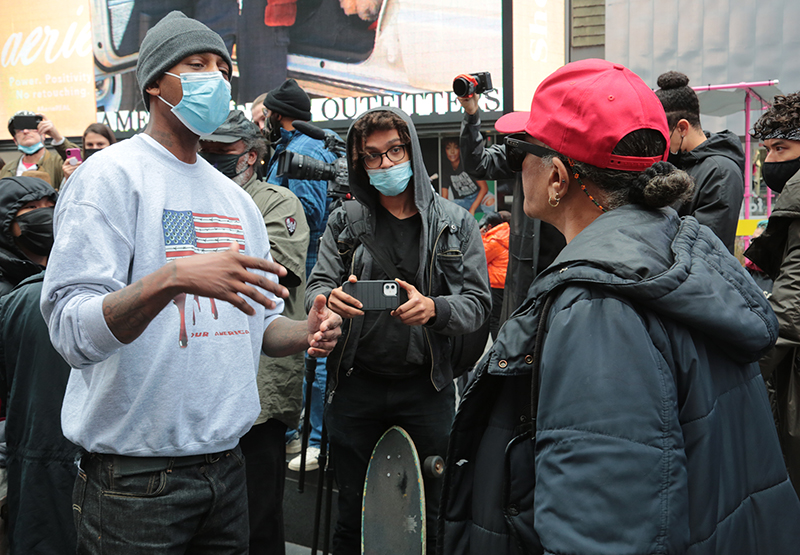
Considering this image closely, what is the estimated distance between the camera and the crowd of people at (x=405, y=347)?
122cm

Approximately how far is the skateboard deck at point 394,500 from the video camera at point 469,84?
2189 millimetres

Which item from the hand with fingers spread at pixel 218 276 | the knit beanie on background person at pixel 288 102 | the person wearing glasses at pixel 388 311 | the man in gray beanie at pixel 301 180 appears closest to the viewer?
the hand with fingers spread at pixel 218 276

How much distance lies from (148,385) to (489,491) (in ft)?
3.20

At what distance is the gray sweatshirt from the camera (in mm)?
1673

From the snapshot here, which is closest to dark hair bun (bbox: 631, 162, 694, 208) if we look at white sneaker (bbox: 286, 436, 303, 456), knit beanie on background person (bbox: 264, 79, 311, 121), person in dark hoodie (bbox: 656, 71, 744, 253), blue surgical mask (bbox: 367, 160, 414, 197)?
blue surgical mask (bbox: 367, 160, 414, 197)

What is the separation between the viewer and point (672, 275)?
1.23m

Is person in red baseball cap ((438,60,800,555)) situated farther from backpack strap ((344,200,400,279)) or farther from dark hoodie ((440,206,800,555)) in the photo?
backpack strap ((344,200,400,279))

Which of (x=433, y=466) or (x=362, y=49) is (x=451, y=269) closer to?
(x=433, y=466)

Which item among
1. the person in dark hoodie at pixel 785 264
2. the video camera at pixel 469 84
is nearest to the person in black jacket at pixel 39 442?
the video camera at pixel 469 84

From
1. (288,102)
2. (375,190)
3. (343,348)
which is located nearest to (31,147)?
(288,102)

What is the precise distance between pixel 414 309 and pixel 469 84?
6.50ft

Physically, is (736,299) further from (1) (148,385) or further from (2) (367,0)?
(2) (367,0)

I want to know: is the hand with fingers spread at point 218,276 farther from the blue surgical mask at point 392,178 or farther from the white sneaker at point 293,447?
the white sneaker at point 293,447

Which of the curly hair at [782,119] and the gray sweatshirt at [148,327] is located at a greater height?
the curly hair at [782,119]
